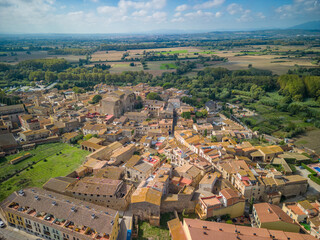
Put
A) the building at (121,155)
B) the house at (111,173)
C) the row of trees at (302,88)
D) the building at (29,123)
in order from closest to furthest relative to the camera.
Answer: the house at (111,173), the building at (121,155), the building at (29,123), the row of trees at (302,88)

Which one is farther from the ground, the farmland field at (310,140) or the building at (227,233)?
the building at (227,233)

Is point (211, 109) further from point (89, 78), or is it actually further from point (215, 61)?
point (215, 61)

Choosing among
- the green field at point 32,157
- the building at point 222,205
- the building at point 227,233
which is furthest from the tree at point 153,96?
the building at point 227,233

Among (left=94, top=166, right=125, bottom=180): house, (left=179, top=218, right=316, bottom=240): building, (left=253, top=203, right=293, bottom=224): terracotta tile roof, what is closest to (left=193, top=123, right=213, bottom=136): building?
(left=94, top=166, right=125, bottom=180): house

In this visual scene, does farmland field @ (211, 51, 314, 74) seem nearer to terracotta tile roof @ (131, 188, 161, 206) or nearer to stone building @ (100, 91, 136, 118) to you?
stone building @ (100, 91, 136, 118)

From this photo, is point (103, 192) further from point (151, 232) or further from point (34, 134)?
point (34, 134)

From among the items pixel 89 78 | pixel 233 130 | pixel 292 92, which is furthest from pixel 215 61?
pixel 233 130

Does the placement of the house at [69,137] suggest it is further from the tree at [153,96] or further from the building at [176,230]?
the building at [176,230]
